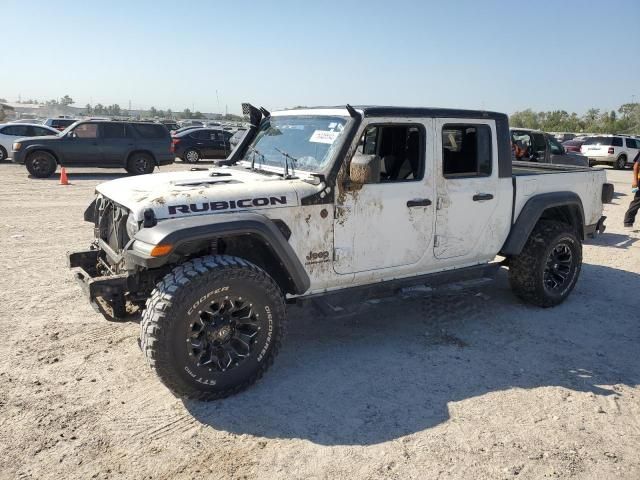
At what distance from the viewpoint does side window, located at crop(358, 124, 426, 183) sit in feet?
14.5

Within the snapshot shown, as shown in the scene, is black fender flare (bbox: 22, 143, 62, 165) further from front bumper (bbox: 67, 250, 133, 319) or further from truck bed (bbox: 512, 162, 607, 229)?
truck bed (bbox: 512, 162, 607, 229)

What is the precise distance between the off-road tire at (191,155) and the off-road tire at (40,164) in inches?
256

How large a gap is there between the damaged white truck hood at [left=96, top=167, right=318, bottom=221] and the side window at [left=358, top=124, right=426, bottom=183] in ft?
2.96

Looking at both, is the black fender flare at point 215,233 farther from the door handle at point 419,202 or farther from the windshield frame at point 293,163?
the door handle at point 419,202

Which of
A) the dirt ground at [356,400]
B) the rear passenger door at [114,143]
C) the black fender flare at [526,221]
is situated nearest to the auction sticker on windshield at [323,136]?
the dirt ground at [356,400]

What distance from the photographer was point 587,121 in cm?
6594

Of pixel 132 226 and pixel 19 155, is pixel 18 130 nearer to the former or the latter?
pixel 19 155

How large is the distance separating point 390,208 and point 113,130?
14.0 m

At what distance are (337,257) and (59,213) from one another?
7616 mm

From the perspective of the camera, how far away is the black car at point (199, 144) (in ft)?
69.4

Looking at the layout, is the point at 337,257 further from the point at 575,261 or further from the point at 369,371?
the point at 575,261

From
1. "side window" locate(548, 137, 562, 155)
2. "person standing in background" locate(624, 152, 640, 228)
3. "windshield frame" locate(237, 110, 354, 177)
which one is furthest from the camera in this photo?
"side window" locate(548, 137, 562, 155)

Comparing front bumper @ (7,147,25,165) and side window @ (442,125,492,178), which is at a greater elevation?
front bumper @ (7,147,25,165)

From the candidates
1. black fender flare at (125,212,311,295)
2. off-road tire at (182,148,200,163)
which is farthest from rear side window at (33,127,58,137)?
black fender flare at (125,212,311,295)
